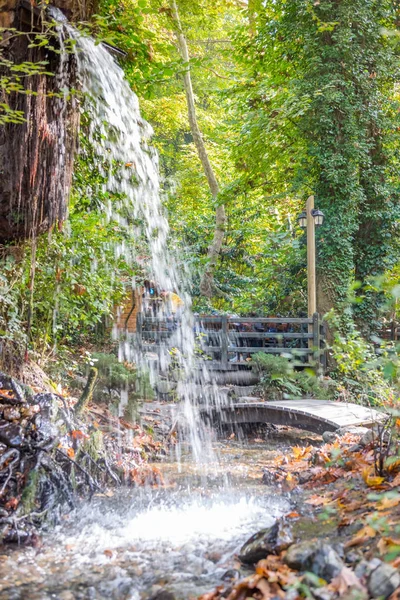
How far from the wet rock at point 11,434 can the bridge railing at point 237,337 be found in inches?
239

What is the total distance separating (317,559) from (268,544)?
472mm

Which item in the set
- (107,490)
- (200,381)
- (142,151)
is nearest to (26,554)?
(107,490)

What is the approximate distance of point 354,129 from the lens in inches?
429

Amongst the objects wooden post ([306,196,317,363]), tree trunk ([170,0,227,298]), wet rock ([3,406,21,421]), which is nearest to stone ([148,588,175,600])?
Answer: wet rock ([3,406,21,421])

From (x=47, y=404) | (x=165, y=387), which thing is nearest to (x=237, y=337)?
(x=165, y=387)

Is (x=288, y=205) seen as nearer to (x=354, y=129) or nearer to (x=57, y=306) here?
(x=354, y=129)

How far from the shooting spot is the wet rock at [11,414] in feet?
12.5

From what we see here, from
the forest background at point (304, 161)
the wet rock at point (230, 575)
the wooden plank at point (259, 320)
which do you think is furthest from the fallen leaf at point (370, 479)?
the wooden plank at point (259, 320)

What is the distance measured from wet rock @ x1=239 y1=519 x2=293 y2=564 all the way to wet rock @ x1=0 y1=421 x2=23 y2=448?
184 cm

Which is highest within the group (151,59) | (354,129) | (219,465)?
(354,129)

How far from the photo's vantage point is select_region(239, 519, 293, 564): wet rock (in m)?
2.52

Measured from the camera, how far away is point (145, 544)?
10.4 ft

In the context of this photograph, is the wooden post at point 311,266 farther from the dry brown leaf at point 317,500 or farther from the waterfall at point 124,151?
the dry brown leaf at point 317,500

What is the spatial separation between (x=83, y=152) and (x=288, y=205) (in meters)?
10.0
